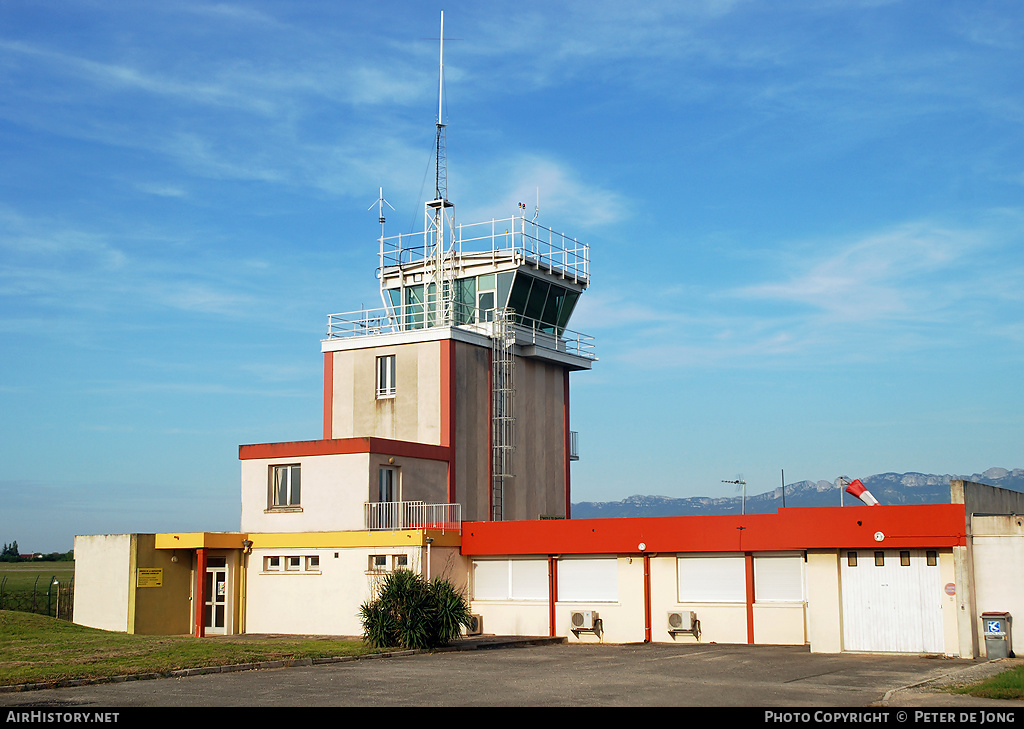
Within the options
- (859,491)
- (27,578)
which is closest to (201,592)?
(859,491)

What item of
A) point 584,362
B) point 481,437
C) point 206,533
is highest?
point 584,362

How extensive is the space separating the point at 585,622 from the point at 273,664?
11322 millimetres

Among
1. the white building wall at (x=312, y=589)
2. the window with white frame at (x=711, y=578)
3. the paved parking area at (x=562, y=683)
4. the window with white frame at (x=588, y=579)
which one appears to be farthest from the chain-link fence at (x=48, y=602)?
the window with white frame at (x=711, y=578)

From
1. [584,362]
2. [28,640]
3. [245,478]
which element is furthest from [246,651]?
[584,362]

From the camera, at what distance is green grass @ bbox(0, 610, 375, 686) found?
20562mm

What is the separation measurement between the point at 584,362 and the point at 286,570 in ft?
48.9

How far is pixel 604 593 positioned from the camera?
104 feet

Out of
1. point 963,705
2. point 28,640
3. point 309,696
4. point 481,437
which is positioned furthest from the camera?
point 481,437

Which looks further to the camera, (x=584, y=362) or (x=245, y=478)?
(x=584, y=362)

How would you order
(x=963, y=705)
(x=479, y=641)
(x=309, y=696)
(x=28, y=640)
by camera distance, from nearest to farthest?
1. (x=963, y=705)
2. (x=309, y=696)
3. (x=28, y=640)
4. (x=479, y=641)

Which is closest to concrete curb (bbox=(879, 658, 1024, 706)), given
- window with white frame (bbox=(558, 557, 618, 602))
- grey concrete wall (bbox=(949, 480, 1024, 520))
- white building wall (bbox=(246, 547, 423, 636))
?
grey concrete wall (bbox=(949, 480, 1024, 520))

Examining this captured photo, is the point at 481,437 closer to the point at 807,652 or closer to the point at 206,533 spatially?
the point at 206,533

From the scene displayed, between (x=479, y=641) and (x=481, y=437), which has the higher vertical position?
(x=481, y=437)

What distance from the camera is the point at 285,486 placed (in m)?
35.4
